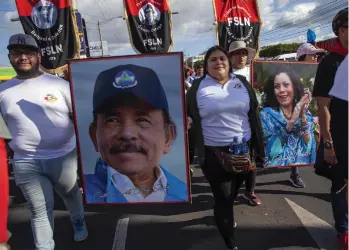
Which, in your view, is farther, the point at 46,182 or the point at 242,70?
the point at 242,70

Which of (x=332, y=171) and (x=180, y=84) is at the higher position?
(x=180, y=84)

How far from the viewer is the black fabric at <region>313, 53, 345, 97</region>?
7.63ft

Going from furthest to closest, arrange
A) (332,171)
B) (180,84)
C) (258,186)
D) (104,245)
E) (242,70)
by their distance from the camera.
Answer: (258,186) < (242,70) < (104,245) < (332,171) < (180,84)

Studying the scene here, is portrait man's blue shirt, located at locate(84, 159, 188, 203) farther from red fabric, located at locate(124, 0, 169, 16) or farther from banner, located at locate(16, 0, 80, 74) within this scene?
red fabric, located at locate(124, 0, 169, 16)

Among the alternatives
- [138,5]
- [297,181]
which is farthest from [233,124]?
[138,5]

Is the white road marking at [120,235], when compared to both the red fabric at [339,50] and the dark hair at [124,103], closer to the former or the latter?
the dark hair at [124,103]

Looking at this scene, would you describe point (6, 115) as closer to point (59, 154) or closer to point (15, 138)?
point (15, 138)

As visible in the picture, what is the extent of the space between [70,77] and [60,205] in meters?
A: 2.30

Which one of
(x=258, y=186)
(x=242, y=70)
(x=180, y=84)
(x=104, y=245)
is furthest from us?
(x=258, y=186)

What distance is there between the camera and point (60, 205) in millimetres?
4160

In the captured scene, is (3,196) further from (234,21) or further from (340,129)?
(234,21)

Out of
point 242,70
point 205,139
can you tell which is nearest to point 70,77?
point 205,139

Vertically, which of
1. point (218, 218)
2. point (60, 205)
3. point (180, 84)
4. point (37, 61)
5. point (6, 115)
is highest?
point (37, 61)

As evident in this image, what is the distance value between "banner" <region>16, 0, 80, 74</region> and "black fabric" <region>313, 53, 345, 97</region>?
4358 mm
